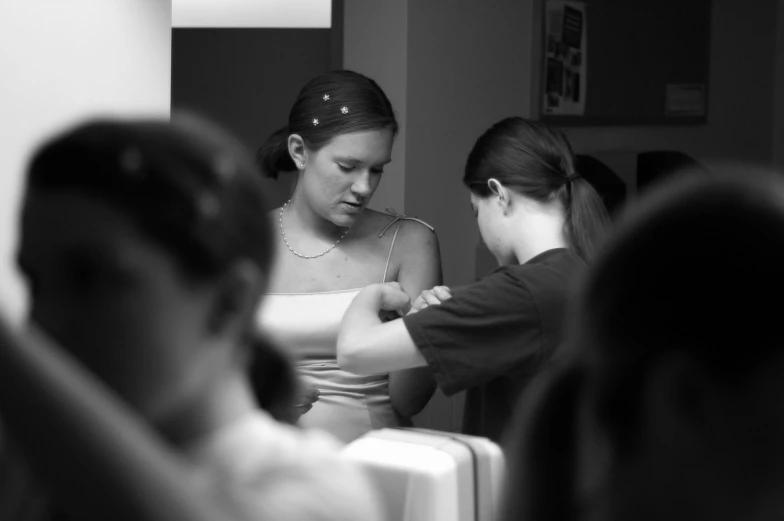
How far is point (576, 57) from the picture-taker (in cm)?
398

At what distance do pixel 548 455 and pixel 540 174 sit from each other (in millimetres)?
1251

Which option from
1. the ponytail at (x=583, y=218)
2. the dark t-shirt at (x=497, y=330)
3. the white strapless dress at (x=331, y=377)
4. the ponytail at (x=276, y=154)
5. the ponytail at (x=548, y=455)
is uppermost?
the ponytail at (x=276, y=154)

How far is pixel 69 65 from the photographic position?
142 centimetres

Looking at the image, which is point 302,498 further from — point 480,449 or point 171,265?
point 480,449

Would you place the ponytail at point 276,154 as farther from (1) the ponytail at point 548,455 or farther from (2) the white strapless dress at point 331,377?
(1) the ponytail at point 548,455

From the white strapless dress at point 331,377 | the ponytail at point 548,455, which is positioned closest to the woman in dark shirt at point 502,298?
the white strapless dress at point 331,377

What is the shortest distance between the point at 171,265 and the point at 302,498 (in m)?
0.12

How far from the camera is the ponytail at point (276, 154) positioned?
203 centimetres

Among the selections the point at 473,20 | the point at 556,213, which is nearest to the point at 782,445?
the point at 556,213

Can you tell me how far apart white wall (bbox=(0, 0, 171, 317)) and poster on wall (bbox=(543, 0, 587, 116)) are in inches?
94.4

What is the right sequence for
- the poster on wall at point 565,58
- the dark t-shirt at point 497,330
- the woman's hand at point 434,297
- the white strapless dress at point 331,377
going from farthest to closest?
the poster on wall at point 565,58, the white strapless dress at point 331,377, the woman's hand at point 434,297, the dark t-shirt at point 497,330

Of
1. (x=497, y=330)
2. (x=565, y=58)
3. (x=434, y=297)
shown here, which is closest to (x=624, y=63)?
(x=565, y=58)

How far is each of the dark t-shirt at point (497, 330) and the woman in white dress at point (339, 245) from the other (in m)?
0.32

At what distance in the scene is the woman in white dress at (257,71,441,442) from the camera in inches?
72.5
